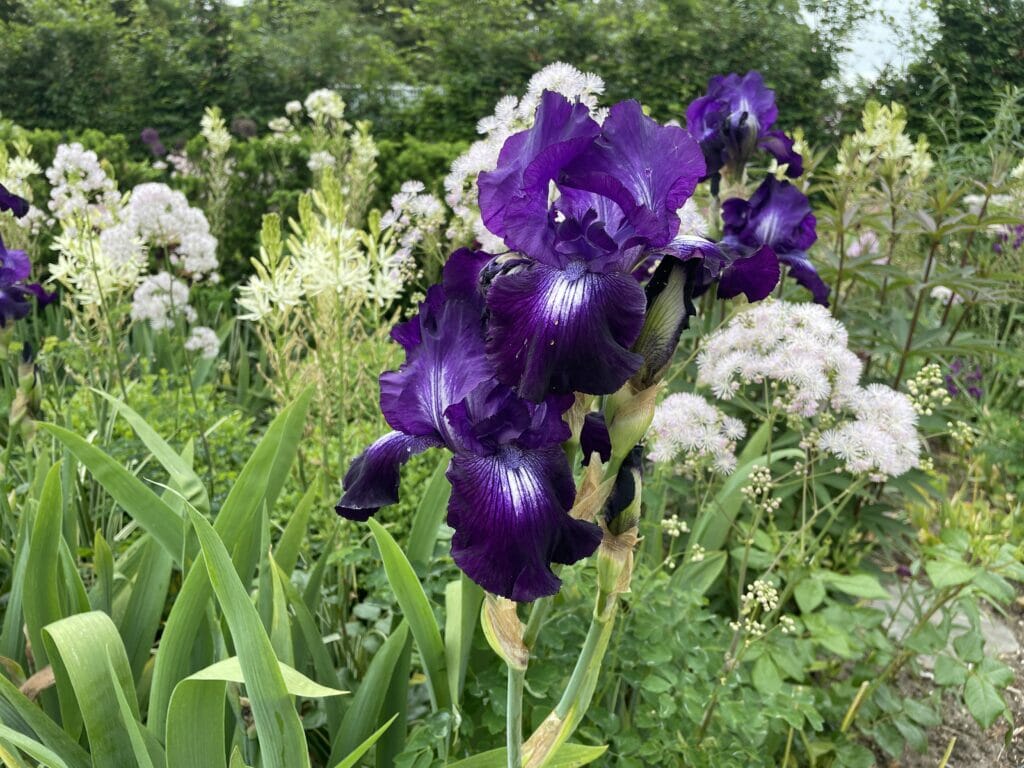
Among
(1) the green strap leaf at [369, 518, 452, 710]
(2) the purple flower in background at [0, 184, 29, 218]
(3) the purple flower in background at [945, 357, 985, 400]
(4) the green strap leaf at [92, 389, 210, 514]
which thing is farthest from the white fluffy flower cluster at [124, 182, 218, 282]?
(3) the purple flower in background at [945, 357, 985, 400]

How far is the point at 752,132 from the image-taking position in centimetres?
241

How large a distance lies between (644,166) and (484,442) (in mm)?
396

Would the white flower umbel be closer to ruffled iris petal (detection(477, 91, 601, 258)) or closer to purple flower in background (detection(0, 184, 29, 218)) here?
purple flower in background (detection(0, 184, 29, 218))

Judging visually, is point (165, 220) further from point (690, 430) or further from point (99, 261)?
point (690, 430)

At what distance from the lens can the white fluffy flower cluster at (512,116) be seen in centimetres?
202

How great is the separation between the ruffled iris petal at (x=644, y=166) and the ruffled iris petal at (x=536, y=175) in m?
0.02

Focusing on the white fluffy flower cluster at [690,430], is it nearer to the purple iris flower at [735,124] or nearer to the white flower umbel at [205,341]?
the purple iris flower at [735,124]

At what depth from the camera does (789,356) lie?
1.97 m

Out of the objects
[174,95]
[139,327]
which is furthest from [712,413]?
[174,95]

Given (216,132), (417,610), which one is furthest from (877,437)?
(216,132)

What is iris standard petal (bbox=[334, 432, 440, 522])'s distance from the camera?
1.14 meters

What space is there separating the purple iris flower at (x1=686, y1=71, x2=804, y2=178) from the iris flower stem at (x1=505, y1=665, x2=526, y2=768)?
1.71m

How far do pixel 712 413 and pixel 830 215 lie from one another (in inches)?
57.2

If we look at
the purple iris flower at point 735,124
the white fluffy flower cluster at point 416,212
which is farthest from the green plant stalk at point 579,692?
the white fluffy flower cluster at point 416,212
